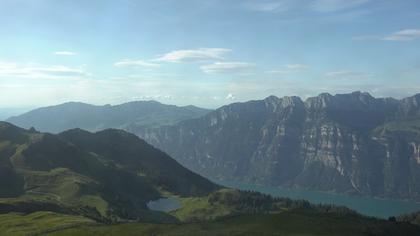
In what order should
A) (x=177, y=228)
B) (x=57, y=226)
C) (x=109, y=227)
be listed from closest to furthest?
(x=177, y=228), (x=109, y=227), (x=57, y=226)

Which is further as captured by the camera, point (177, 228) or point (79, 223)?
point (79, 223)

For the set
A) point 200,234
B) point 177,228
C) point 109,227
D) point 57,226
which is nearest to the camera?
point 200,234

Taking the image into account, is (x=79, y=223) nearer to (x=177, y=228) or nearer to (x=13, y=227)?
(x=13, y=227)

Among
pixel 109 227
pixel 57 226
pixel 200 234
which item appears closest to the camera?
pixel 200 234

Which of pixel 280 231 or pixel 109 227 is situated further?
pixel 109 227

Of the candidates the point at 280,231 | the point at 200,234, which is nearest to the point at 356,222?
the point at 280,231

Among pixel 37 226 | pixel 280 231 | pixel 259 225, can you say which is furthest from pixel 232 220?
pixel 37 226

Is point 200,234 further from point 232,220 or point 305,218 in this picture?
point 305,218

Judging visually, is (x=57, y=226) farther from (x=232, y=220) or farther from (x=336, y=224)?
(x=336, y=224)

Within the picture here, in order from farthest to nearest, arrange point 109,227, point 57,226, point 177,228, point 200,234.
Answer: point 57,226
point 109,227
point 177,228
point 200,234
